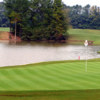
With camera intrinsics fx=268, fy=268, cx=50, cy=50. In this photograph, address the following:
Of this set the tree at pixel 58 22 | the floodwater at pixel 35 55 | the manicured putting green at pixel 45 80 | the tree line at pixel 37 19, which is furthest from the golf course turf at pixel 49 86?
the tree line at pixel 37 19

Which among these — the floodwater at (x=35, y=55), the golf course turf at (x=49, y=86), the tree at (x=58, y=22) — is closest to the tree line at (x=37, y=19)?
the tree at (x=58, y=22)

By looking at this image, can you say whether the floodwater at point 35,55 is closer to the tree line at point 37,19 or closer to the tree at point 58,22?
the tree at point 58,22

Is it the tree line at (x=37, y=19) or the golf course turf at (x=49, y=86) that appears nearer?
the golf course turf at (x=49, y=86)

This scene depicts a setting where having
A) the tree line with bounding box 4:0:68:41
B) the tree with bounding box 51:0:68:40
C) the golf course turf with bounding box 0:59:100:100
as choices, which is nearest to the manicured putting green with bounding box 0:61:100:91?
the golf course turf with bounding box 0:59:100:100

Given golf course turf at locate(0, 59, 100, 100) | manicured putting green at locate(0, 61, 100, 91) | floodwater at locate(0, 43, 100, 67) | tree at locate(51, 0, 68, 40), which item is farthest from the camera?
tree at locate(51, 0, 68, 40)

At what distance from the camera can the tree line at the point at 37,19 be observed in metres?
72.4

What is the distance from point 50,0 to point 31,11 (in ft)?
21.3

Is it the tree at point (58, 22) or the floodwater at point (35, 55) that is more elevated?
the tree at point (58, 22)

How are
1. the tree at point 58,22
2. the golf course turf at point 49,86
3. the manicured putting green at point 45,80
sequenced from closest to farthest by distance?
1. the golf course turf at point 49,86
2. the manicured putting green at point 45,80
3. the tree at point 58,22

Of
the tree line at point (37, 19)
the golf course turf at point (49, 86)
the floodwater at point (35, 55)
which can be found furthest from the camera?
the tree line at point (37, 19)

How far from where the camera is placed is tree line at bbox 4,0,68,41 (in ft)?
237

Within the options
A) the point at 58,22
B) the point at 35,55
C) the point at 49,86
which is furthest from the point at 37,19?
the point at 49,86

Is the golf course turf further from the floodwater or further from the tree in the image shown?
the tree

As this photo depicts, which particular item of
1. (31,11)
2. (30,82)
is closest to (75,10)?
(31,11)
